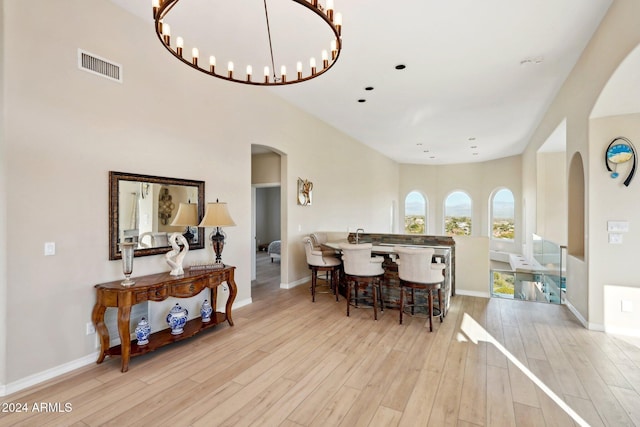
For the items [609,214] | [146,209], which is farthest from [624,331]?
[146,209]

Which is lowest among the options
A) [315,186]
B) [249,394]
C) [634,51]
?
[249,394]

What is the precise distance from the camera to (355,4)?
3.03 metres

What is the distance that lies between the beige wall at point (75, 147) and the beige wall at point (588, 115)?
14.6 ft

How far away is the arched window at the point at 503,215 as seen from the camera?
11109mm

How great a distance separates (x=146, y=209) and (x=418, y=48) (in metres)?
3.78

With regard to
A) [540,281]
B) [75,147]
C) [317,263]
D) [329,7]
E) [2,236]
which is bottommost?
[540,281]

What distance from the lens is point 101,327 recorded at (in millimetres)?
2883

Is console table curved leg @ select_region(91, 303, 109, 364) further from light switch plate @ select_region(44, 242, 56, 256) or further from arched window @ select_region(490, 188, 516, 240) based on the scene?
arched window @ select_region(490, 188, 516, 240)

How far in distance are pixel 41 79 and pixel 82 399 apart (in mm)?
2661

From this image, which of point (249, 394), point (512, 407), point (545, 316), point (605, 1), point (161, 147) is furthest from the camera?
point (545, 316)

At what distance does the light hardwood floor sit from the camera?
7.17ft

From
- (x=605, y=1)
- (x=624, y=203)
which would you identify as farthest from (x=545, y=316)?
(x=605, y=1)

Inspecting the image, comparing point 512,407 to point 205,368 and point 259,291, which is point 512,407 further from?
point 259,291

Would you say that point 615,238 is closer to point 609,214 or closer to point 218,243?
point 609,214
